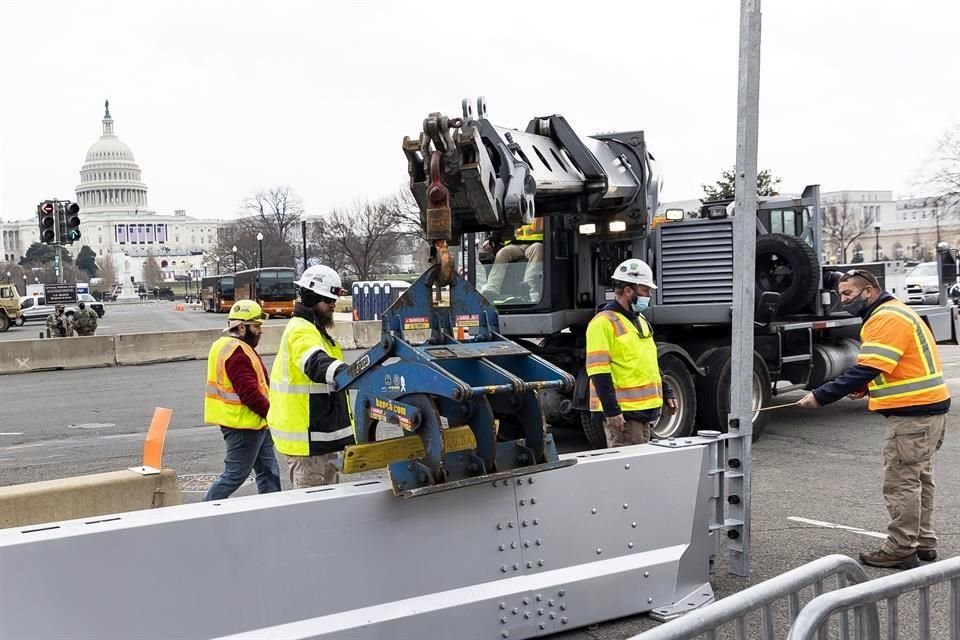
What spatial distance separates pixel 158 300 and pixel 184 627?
119 meters

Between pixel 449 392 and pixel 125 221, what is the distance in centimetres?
16952

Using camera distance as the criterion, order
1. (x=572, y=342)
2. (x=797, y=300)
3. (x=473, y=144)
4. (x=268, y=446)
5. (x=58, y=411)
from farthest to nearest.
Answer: (x=58, y=411) < (x=797, y=300) < (x=572, y=342) < (x=268, y=446) < (x=473, y=144)

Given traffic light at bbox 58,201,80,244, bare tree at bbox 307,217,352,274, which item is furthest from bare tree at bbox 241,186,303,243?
traffic light at bbox 58,201,80,244

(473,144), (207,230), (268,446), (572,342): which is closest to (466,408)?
(473,144)

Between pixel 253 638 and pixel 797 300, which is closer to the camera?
pixel 253 638

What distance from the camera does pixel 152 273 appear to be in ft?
474

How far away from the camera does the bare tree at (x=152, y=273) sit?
5679 inches

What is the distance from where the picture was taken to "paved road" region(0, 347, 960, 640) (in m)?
6.64

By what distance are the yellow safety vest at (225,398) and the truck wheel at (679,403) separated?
4.63 metres

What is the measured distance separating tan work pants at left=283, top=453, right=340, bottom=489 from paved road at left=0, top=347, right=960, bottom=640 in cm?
182

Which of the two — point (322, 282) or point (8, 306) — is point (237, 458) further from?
point (8, 306)

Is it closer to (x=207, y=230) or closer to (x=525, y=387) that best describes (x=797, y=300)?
(x=525, y=387)

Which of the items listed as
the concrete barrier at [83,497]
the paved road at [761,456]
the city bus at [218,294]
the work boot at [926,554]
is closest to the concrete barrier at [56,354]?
the paved road at [761,456]

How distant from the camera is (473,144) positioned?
5047mm
